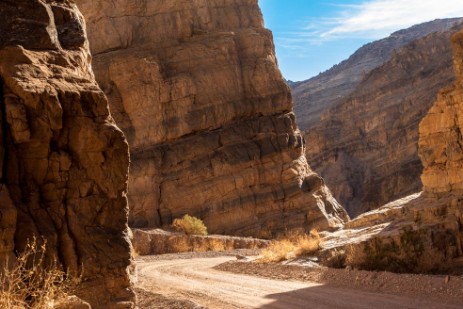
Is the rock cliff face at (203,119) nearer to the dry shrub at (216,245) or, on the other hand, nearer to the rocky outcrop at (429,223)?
the dry shrub at (216,245)

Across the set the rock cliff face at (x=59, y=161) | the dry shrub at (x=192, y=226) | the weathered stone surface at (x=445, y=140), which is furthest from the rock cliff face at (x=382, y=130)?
the rock cliff face at (x=59, y=161)

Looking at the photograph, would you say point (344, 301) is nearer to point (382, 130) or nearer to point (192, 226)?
point (192, 226)

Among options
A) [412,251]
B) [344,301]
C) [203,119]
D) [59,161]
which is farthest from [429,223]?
[203,119]

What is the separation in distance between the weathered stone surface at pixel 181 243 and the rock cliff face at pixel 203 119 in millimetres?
4229

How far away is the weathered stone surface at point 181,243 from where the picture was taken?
33062mm

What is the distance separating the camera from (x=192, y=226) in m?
35.2

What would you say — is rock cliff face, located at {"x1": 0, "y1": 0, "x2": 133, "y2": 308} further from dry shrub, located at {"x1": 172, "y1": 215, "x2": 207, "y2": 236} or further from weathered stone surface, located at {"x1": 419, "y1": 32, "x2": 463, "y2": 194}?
dry shrub, located at {"x1": 172, "y1": 215, "x2": 207, "y2": 236}

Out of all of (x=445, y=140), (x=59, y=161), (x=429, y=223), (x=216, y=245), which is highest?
(x=445, y=140)

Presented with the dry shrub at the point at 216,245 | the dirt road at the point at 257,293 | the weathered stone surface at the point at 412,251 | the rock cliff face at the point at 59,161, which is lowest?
the dry shrub at the point at 216,245

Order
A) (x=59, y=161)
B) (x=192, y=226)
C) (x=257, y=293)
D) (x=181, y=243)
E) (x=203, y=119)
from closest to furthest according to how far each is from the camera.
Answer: (x=59, y=161) < (x=257, y=293) < (x=181, y=243) < (x=192, y=226) < (x=203, y=119)

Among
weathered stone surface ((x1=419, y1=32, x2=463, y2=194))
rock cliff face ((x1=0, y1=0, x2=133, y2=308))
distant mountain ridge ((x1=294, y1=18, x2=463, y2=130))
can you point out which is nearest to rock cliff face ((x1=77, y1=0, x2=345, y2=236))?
weathered stone surface ((x1=419, y1=32, x2=463, y2=194))

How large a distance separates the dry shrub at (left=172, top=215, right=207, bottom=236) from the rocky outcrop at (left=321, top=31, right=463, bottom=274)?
9.07 metres

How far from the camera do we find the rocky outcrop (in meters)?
15.6

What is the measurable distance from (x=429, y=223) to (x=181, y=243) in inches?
707
